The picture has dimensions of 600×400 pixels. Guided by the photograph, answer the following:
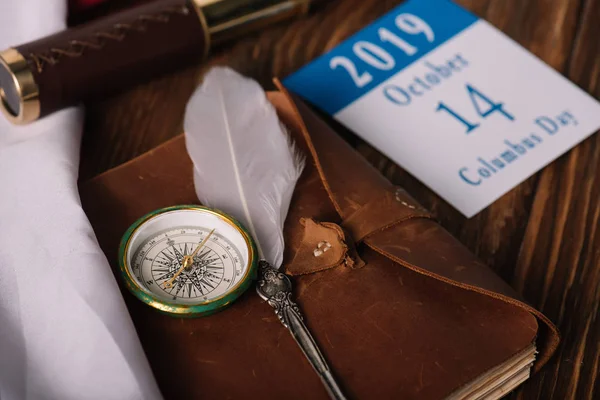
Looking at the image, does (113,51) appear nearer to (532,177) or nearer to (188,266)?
(188,266)

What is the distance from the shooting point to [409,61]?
4.50ft

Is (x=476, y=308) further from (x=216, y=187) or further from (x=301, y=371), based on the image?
(x=216, y=187)

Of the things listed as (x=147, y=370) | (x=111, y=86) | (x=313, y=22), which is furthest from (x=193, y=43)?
(x=147, y=370)

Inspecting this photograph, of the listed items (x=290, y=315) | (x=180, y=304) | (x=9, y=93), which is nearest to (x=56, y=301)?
(x=180, y=304)

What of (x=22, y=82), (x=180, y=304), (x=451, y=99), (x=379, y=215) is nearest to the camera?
(x=180, y=304)

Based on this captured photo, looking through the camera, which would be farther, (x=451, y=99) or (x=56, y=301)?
(x=451, y=99)

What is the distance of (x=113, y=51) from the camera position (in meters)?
1.21

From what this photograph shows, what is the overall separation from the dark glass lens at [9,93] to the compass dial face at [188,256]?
1.19ft

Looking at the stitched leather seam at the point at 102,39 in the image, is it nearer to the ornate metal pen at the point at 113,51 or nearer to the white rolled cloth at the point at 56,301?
the ornate metal pen at the point at 113,51

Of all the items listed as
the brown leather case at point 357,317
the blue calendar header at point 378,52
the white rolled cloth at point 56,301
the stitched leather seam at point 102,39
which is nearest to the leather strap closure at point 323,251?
the brown leather case at point 357,317

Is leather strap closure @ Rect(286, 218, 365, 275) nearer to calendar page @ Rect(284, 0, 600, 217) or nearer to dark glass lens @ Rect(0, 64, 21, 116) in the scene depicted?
calendar page @ Rect(284, 0, 600, 217)

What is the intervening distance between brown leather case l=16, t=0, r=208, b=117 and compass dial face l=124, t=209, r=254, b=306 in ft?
1.11

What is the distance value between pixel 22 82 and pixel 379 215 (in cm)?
58

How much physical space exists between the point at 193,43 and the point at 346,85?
0.91ft
